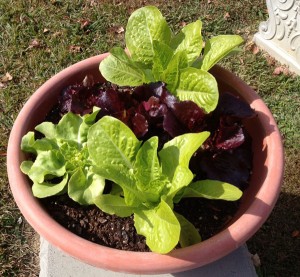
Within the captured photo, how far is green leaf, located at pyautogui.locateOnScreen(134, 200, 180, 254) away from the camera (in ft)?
3.51

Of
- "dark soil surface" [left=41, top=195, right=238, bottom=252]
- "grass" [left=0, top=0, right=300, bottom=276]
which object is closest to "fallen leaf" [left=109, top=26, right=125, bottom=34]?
"grass" [left=0, top=0, right=300, bottom=276]

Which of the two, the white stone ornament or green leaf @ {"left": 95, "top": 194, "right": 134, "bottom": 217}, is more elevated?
green leaf @ {"left": 95, "top": 194, "right": 134, "bottom": 217}

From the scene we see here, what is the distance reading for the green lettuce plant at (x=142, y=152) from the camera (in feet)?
3.73

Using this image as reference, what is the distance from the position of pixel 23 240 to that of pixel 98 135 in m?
1.00

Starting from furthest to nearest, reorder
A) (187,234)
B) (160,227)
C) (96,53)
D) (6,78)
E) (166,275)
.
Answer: (96,53) → (6,78) → (166,275) → (187,234) → (160,227)

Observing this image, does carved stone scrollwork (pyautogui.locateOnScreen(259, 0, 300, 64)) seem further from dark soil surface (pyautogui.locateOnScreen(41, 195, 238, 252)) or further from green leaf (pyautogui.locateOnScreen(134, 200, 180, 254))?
green leaf (pyautogui.locateOnScreen(134, 200, 180, 254))

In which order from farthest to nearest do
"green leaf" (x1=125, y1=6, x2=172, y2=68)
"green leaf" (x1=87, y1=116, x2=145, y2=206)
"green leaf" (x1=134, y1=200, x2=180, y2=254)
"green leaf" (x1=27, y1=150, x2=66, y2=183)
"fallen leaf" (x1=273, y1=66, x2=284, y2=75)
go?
1. "fallen leaf" (x1=273, y1=66, x2=284, y2=75)
2. "green leaf" (x1=125, y1=6, x2=172, y2=68)
3. "green leaf" (x1=27, y1=150, x2=66, y2=183)
4. "green leaf" (x1=87, y1=116, x2=145, y2=206)
5. "green leaf" (x1=134, y1=200, x2=180, y2=254)

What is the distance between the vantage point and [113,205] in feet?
3.80

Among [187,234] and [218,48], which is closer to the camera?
[187,234]

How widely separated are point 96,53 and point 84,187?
→ 56.8 inches

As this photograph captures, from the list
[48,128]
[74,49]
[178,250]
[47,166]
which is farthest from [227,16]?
[178,250]

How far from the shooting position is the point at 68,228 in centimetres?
130

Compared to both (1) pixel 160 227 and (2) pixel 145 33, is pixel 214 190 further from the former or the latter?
(2) pixel 145 33

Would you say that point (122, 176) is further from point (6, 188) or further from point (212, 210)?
point (6, 188)
